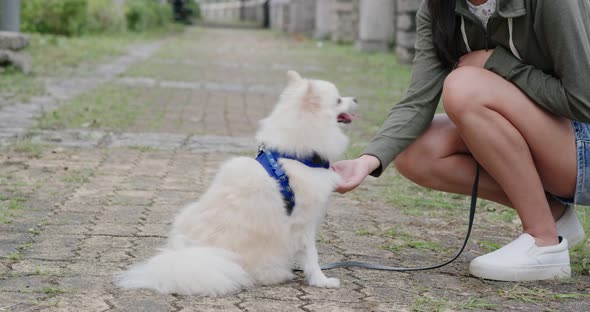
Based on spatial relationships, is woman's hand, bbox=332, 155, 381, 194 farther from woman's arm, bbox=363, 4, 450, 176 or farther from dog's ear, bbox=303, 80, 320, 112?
dog's ear, bbox=303, 80, 320, 112

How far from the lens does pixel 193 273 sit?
2.90m

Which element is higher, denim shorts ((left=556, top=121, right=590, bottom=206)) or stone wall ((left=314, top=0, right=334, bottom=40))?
denim shorts ((left=556, top=121, right=590, bottom=206))

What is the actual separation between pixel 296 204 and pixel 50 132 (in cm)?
391

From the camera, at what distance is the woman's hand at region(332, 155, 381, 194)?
10.7 ft

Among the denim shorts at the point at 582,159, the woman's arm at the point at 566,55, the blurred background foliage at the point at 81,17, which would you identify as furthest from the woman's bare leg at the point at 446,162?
the blurred background foliage at the point at 81,17

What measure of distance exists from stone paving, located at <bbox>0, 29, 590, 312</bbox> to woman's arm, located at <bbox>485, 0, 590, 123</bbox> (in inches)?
27.8

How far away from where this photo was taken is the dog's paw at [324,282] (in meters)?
3.14

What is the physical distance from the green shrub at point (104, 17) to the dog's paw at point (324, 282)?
16.1 m

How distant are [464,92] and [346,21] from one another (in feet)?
59.1

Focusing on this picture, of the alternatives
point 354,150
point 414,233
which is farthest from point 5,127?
point 414,233

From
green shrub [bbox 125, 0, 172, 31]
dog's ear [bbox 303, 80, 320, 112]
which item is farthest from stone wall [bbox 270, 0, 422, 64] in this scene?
dog's ear [bbox 303, 80, 320, 112]

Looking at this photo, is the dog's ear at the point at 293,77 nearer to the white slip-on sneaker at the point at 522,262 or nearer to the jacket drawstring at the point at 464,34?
the jacket drawstring at the point at 464,34

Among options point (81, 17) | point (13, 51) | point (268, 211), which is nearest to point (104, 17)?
point (81, 17)

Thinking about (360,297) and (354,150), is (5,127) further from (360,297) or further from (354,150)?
(360,297)
